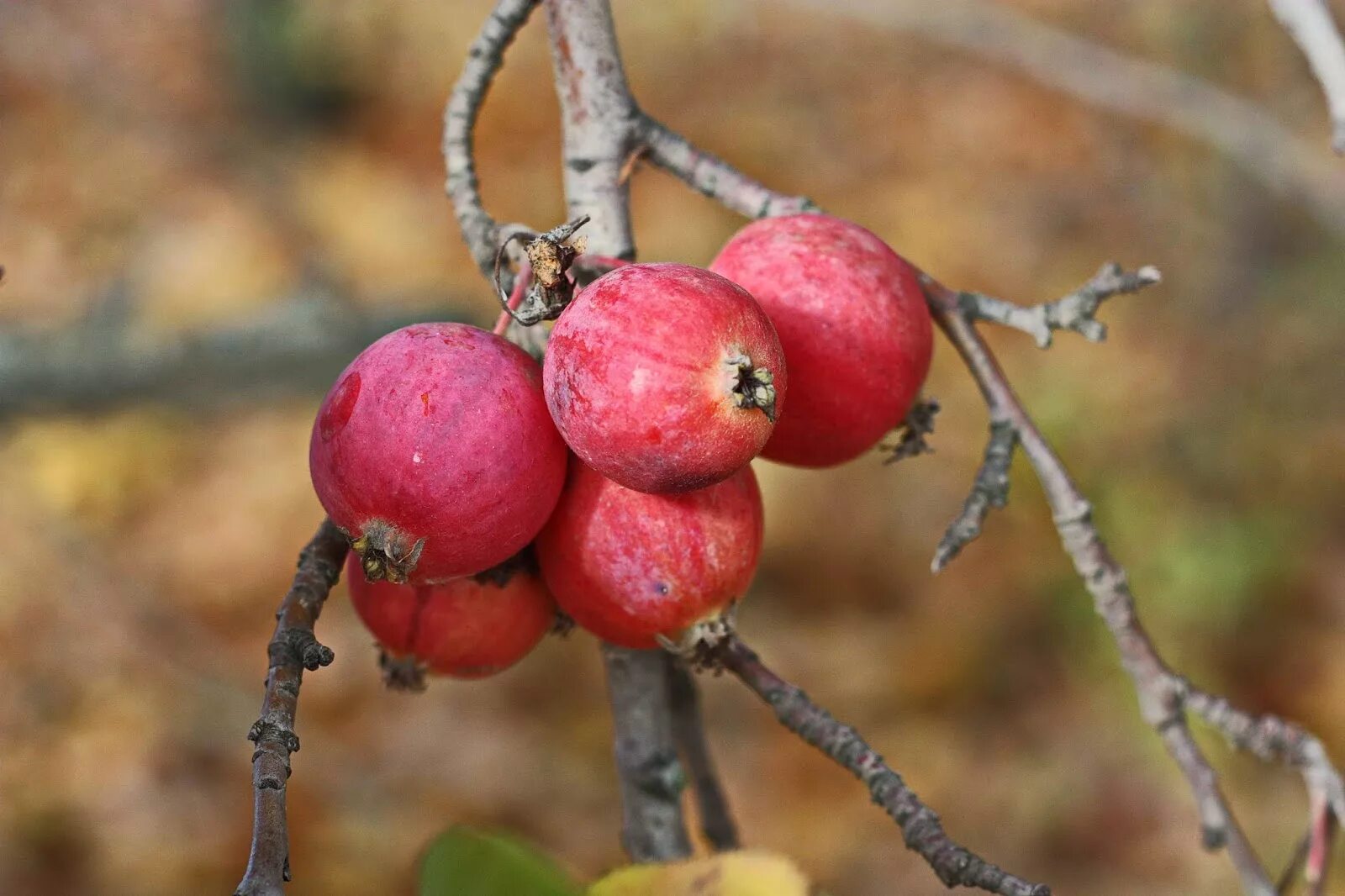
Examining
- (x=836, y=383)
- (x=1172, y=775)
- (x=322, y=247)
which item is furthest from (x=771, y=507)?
(x=836, y=383)

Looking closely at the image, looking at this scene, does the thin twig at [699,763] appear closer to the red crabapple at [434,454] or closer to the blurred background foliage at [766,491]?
the red crabapple at [434,454]

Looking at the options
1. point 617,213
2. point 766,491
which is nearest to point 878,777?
point 617,213

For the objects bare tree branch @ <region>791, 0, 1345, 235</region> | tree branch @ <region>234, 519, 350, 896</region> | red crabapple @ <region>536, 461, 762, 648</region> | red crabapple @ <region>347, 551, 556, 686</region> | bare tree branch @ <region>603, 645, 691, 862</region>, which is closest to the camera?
tree branch @ <region>234, 519, 350, 896</region>

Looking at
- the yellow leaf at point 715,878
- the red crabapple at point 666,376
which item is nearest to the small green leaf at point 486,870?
the yellow leaf at point 715,878

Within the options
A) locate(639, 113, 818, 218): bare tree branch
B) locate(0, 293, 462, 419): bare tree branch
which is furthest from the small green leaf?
locate(0, 293, 462, 419): bare tree branch

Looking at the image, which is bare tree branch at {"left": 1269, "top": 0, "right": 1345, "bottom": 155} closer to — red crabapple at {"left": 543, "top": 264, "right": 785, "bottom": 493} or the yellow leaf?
red crabapple at {"left": 543, "top": 264, "right": 785, "bottom": 493}
